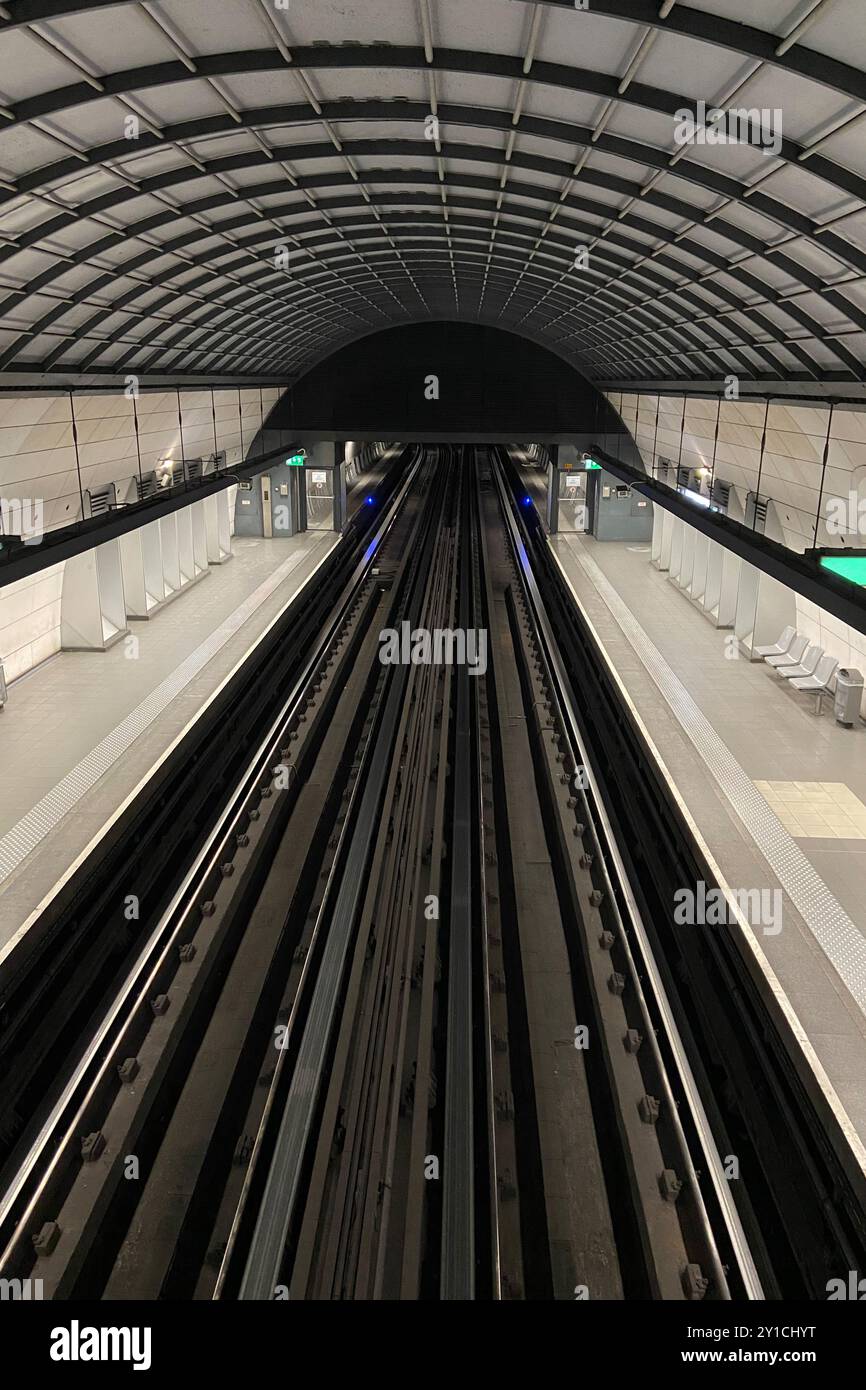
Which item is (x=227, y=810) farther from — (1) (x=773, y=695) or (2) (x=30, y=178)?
(1) (x=773, y=695)

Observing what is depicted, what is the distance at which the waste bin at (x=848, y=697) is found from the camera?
14.6 metres

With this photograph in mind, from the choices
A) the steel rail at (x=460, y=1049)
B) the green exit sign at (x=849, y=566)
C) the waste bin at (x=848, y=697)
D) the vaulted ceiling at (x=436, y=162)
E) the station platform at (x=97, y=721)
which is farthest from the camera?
the waste bin at (x=848, y=697)

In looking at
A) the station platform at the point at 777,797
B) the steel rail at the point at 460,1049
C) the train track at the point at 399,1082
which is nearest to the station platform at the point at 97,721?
the train track at the point at 399,1082

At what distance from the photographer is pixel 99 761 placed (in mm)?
13227

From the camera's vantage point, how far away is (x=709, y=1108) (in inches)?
295

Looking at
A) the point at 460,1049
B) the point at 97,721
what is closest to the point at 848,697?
the point at 460,1049

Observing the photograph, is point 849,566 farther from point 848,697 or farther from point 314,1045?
point 314,1045

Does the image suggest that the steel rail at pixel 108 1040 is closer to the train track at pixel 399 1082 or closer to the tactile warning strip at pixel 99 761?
the train track at pixel 399 1082

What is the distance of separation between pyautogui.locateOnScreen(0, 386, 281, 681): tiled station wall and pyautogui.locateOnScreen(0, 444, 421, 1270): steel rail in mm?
5478

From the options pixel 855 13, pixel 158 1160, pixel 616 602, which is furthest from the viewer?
pixel 616 602

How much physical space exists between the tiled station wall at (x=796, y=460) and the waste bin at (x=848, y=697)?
0.50 m

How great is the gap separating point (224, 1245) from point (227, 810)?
676 cm
